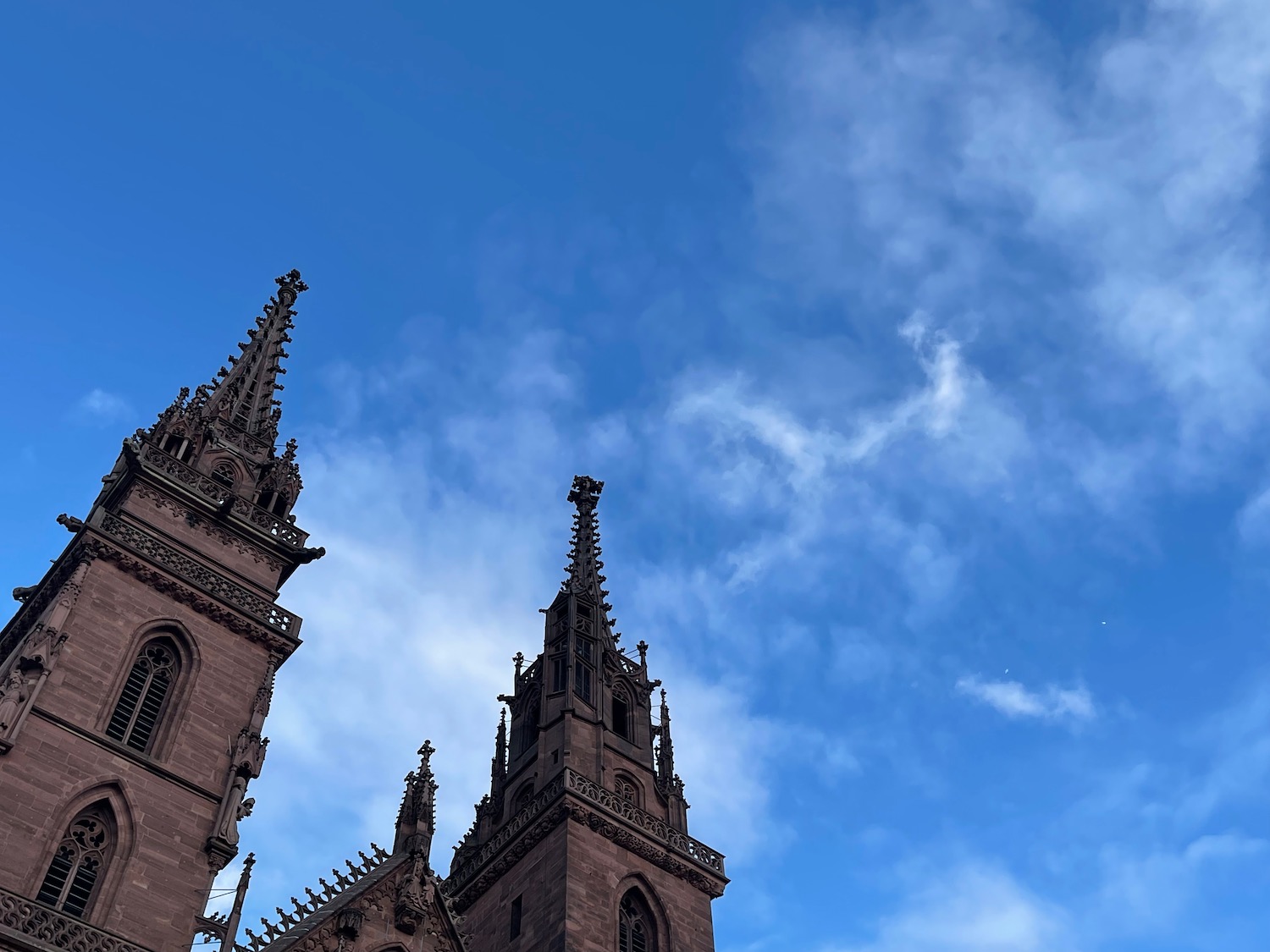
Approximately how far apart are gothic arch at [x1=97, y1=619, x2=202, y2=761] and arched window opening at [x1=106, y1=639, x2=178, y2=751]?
0.09 metres

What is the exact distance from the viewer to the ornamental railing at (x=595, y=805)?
38.4 meters

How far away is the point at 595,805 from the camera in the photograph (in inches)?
1503

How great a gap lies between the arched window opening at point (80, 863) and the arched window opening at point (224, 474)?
13.0 metres

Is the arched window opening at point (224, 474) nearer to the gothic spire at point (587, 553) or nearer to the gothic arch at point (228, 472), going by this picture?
the gothic arch at point (228, 472)

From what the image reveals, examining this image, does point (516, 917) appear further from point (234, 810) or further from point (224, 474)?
point (224, 474)

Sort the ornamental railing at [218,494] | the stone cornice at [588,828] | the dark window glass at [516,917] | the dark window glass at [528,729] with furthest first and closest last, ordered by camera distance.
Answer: the dark window glass at [528,729], the stone cornice at [588,828], the dark window glass at [516,917], the ornamental railing at [218,494]

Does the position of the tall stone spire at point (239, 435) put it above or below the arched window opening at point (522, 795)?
above

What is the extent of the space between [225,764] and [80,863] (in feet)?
14.4

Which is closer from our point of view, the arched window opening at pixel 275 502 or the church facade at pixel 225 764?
the church facade at pixel 225 764

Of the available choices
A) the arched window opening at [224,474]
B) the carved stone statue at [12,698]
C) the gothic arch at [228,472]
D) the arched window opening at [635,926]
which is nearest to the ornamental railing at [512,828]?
the arched window opening at [635,926]

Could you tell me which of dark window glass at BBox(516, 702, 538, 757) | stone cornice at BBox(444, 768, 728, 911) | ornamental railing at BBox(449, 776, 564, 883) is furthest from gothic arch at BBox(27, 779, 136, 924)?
dark window glass at BBox(516, 702, 538, 757)

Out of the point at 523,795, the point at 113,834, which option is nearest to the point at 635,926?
the point at 523,795

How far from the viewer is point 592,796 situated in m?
38.6

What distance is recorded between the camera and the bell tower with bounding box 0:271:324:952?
25203 mm
